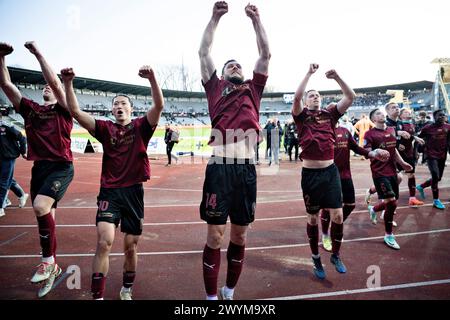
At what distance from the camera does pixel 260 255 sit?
14.1 ft

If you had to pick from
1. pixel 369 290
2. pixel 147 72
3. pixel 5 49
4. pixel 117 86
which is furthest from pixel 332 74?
pixel 117 86

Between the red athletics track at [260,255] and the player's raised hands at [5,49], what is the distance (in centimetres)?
266

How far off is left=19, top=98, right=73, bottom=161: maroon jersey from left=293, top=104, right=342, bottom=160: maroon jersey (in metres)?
3.03

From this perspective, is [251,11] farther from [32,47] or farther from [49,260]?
[49,260]

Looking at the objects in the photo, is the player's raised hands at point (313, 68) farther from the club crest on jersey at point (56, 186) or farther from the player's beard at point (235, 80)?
the club crest on jersey at point (56, 186)

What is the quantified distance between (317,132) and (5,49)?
3.80 meters

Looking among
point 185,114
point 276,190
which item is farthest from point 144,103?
point 276,190

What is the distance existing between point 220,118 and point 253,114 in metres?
0.33

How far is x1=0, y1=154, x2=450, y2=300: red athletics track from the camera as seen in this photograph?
3.24 metres

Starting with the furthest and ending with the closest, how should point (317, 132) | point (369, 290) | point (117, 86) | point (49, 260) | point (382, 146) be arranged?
point (117, 86)
point (382, 146)
point (317, 132)
point (49, 260)
point (369, 290)

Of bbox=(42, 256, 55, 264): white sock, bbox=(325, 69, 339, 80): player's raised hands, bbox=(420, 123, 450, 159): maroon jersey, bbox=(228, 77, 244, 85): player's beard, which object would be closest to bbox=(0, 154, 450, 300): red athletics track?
bbox=(42, 256, 55, 264): white sock

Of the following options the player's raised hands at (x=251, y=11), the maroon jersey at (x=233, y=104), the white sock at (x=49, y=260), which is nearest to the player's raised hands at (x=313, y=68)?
the maroon jersey at (x=233, y=104)

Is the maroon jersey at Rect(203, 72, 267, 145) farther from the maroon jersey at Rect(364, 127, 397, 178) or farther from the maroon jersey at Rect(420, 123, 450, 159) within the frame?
the maroon jersey at Rect(420, 123, 450, 159)

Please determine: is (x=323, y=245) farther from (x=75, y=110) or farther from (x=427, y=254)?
(x=75, y=110)
